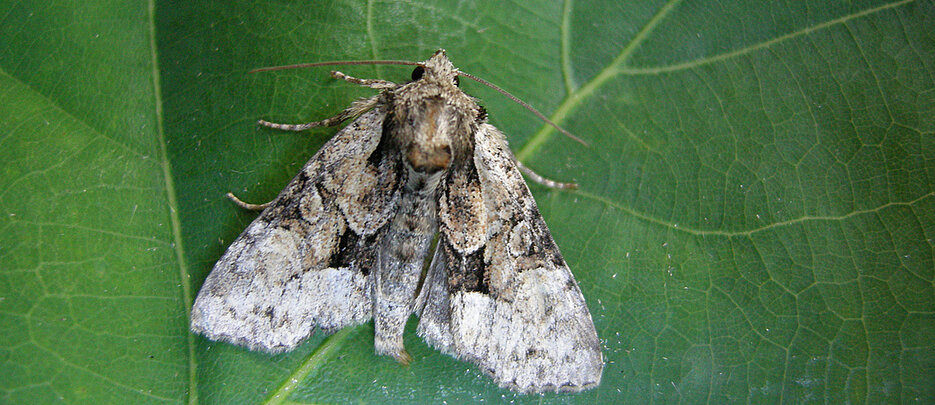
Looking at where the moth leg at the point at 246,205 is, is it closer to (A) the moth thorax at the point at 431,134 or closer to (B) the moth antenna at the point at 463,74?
(B) the moth antenna at the point at 463,74

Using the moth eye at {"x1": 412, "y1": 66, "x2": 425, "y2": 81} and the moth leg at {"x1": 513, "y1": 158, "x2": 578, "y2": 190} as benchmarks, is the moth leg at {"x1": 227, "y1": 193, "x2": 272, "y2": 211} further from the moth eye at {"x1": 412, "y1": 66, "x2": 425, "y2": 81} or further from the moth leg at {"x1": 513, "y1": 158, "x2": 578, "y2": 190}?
the moth leg at {"x1": 513, "y1": 158, "x2": 578, "y2": 190}

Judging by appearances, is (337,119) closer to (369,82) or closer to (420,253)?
(369,82)

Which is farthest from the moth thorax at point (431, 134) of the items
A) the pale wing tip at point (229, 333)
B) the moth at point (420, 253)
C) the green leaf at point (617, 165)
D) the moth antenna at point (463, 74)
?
the pale wing tip at point (229, 333)

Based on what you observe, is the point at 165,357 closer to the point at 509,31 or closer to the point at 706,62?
the point at 509,31

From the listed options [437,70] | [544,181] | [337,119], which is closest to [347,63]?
[337,119]

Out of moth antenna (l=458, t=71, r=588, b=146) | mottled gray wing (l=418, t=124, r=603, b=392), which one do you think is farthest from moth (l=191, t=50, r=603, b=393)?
moth antenna (l=458, t=71, r=588, b=146)

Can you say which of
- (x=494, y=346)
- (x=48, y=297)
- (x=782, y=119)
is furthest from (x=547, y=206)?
(x=48, y=297)
